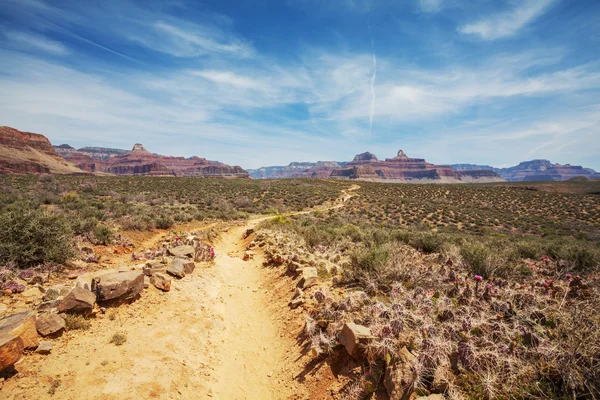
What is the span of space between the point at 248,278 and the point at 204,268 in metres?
1.60

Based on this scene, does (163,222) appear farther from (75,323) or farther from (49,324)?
(49,324)

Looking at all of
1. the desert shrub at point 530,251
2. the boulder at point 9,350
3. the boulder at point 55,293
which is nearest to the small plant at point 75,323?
the boulder at point 55,293

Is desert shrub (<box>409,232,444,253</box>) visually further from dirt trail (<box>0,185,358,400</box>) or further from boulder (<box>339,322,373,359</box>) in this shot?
boulder (<box>339,322,373,359</box>)

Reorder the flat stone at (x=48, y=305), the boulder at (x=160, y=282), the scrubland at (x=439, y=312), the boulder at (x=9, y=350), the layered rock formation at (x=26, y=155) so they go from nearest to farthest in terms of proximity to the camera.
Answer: the scrubland at (x=439, y=312), the boulder at (x=9, y=350), the flat stone at (x=48, y=305), the boulder at (x=160, y=282), the layered rock formation at (x=26, y=155)

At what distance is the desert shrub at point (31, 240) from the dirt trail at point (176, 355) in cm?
320

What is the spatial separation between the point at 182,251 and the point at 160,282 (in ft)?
8.56

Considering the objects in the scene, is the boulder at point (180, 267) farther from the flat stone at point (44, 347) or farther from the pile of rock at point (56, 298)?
the flat stone at point (44, 347)

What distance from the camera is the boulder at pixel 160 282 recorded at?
6.59m

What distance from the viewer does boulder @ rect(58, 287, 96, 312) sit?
4820mm

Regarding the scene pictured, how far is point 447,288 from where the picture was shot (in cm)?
500

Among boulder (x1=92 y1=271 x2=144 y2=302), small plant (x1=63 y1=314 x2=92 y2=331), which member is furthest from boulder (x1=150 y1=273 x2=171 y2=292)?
small plant (x1=63 y1=314 x2=92 y2=331)

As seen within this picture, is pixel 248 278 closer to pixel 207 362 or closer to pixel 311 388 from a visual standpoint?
pixel 207 362

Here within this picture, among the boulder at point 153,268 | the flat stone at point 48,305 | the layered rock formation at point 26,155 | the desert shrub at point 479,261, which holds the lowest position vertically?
the boulder at point 153,268

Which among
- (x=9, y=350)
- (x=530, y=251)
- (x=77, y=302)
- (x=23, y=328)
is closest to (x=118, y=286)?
(x=77, y=302)
